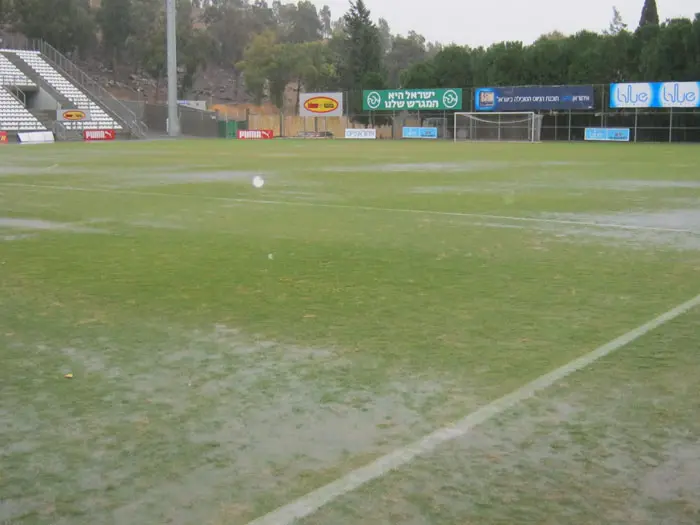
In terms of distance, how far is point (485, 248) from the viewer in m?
9.56

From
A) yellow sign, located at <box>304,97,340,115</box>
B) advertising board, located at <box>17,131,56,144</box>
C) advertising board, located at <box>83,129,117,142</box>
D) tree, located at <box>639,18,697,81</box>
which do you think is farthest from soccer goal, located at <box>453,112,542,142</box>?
advertising board, located at <box>17,131,56,144</box>

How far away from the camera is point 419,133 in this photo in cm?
6319

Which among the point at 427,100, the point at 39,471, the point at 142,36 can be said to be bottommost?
the point at 39,471

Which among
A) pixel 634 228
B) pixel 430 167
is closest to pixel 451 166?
pixel 430 167

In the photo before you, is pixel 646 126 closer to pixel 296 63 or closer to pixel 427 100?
pixel 427 100

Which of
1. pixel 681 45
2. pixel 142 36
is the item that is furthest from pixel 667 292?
pixel 142 36

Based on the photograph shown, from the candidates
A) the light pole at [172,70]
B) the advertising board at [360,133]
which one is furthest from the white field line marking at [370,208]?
the advertising board at [360,133]

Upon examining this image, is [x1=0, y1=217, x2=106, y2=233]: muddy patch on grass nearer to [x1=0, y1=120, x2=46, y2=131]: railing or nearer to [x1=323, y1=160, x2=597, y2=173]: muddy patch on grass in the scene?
[x1=323, y1=160, x2=597, y2=173]: muddy patch on grass

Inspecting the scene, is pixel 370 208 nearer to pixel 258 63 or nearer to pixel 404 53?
pixel 258 63

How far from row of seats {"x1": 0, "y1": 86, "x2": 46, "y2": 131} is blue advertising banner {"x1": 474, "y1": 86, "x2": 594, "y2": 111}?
28659 millimetres

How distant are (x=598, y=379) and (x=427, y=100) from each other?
59.1 m

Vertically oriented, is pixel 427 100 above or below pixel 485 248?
above

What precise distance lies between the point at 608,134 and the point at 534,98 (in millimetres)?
5425

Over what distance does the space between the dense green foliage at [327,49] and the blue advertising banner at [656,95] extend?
212 inches
